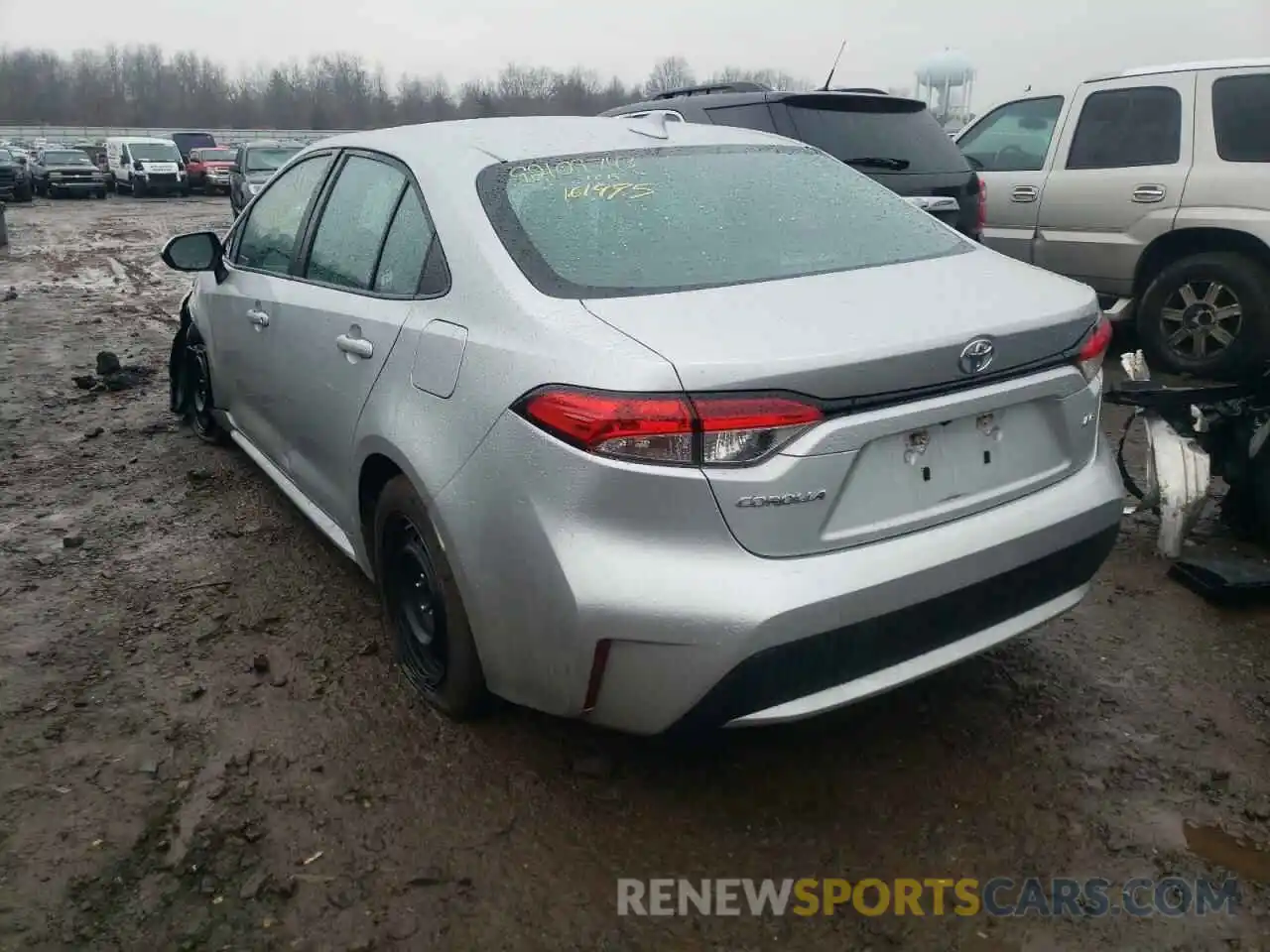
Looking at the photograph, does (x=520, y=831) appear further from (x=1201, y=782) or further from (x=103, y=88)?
(x=103, y=88)

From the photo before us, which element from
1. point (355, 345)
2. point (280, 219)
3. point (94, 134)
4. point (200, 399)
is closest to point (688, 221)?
point (355, 345)

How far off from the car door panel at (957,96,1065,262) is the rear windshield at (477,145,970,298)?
15.7 feet

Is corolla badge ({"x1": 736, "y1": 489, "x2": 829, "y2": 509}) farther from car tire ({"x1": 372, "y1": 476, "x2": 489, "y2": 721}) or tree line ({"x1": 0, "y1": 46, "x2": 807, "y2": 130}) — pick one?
tree line ({"x1": 0, "y1": 46, "x2": 807, "y2": 130})

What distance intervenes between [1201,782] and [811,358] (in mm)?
1573

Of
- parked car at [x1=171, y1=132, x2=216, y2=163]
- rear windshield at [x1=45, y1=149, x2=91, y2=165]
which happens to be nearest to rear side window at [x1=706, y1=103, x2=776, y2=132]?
rear windshield at [x1=45, y1=149, x2=91, y2=165]

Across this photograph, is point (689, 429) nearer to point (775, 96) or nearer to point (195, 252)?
point (195, 252)

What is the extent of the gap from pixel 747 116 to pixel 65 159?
105ft

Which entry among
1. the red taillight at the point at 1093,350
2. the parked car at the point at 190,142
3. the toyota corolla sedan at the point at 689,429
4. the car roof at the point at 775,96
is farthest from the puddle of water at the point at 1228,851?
the parked car at the point at 190,142

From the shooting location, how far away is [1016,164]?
7715 millimetres

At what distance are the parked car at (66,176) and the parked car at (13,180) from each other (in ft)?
4.03

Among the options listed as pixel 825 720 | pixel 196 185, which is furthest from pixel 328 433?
pixel 196 185

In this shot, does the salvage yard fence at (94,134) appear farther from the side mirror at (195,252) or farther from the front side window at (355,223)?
the front side window at (355,223)

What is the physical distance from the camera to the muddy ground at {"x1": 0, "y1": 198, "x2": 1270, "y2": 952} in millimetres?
2246

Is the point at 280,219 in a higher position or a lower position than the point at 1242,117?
lower
